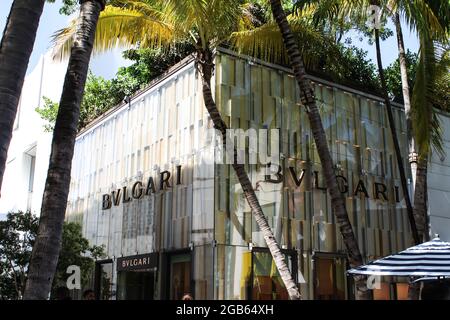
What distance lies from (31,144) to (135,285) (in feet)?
43.2

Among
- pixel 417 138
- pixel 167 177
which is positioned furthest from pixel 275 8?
pixel 167 177

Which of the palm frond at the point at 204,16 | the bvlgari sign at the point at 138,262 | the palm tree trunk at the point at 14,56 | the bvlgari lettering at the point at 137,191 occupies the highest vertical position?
the palm frond at the point at 204,16

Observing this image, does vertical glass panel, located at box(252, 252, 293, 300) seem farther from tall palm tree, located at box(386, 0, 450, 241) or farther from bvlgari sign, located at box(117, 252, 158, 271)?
tall palm tree, located at box(386, 0, 450, 241)

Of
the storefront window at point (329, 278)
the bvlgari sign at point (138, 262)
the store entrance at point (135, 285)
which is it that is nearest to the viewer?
the storefront window at point (329, 278)

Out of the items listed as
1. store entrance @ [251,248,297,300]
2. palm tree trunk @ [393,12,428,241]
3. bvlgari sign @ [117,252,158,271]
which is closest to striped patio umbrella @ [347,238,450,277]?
palm tree trunk @ [393,12,428,241]

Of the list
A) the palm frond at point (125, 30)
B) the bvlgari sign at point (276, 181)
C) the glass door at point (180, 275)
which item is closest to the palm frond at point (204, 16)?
the palm frond at point (125, 30)

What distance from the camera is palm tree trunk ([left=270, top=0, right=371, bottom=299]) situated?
32.1 feet

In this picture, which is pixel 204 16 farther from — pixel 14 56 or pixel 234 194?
pixel 14 56

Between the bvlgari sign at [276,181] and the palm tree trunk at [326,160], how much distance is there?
418 centimetres

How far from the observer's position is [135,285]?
16.1m

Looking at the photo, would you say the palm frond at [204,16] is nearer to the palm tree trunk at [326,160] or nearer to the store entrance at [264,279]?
the palm tree trunk at [326,160]

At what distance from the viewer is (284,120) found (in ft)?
49.4

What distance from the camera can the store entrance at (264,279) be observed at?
1322 cm

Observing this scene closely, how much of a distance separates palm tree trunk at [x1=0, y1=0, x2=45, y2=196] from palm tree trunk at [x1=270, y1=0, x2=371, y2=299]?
17.8ft
